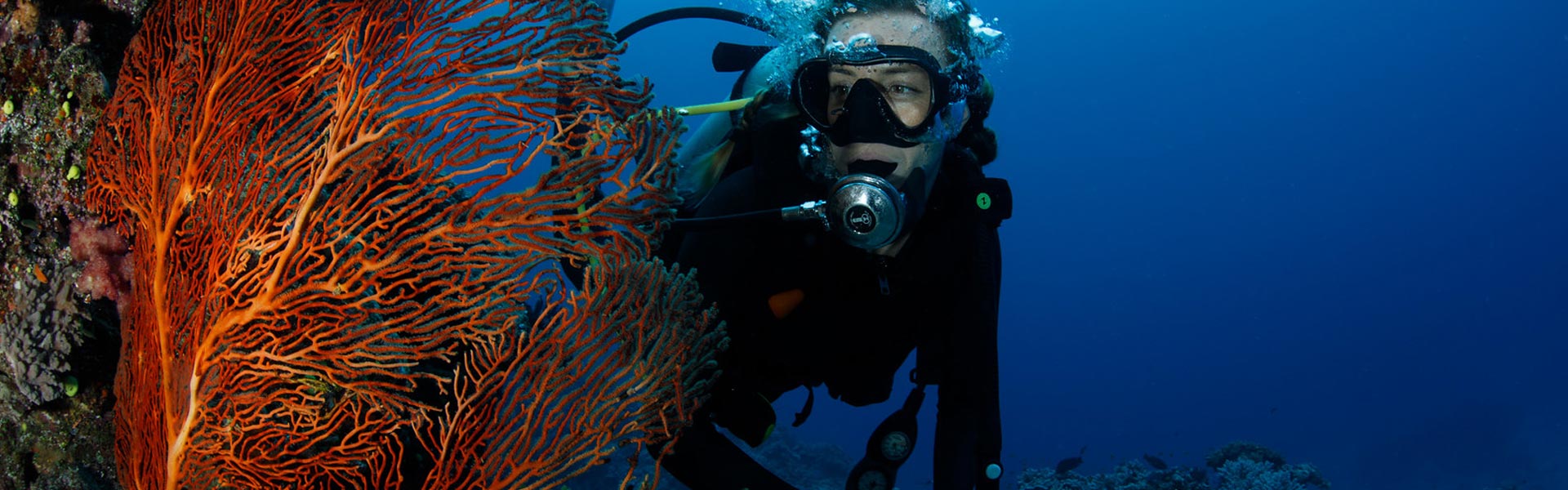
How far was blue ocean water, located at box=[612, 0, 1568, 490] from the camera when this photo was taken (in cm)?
6538

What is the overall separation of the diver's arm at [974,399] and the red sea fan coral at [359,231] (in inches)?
56.2

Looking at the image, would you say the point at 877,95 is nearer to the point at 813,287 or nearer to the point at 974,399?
the point at 813,287

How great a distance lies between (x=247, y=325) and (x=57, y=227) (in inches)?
34.1

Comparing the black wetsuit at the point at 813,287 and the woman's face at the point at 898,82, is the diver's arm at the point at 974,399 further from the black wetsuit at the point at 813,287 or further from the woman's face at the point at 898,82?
the woman's face at the point at 898,82

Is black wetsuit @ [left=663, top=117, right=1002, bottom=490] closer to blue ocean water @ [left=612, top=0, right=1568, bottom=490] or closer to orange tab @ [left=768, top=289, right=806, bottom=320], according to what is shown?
orange tab @ [left=768, top=289, right=806, bottom=320]

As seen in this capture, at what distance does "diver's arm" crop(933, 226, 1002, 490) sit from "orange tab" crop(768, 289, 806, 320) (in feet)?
2.91

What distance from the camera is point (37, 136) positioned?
2.33 meters

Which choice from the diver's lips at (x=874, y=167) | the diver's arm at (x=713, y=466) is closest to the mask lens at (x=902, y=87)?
the diver's lips at (x=874, y=167)

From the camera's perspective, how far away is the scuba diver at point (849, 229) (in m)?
3.52

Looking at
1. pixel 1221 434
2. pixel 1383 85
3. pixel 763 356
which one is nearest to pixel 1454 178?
pixel 1383 85

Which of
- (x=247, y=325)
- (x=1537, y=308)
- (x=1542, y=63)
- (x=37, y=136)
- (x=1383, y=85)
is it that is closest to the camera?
(x=247, y=325)

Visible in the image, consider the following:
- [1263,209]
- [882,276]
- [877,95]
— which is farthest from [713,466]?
[1263,209]

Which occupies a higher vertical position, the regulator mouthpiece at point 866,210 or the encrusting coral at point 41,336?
the regulator mouthpiece at point 866,210

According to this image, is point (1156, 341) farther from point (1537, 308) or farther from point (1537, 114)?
point (1537, 114)
